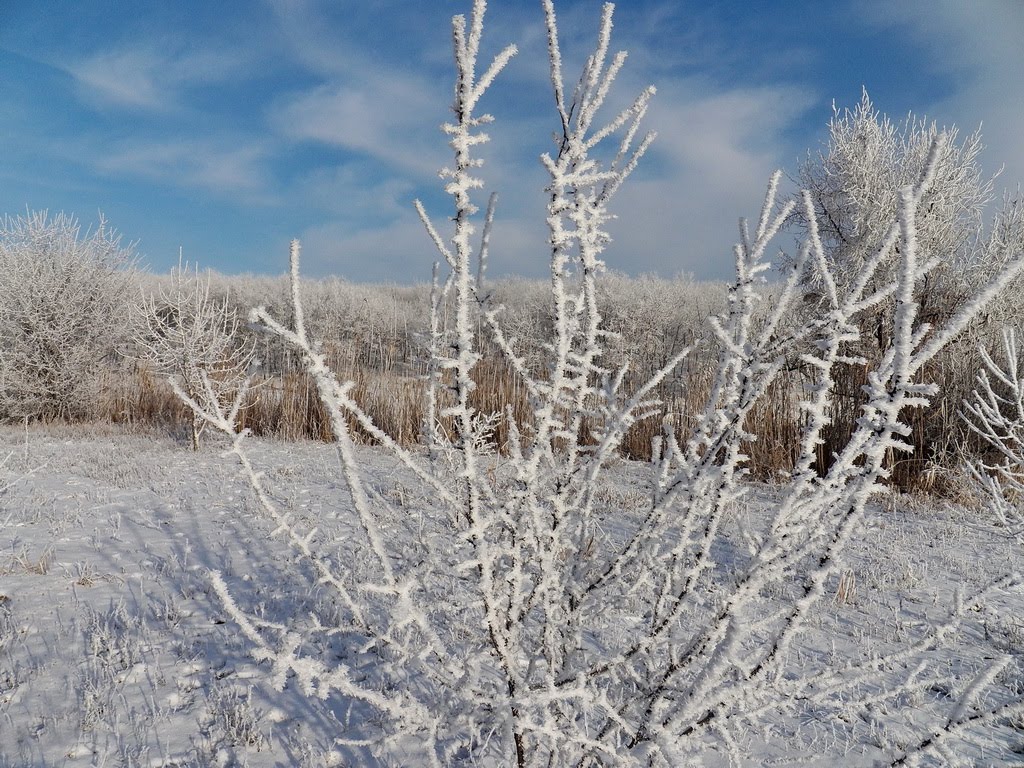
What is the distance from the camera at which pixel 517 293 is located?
27547 mm

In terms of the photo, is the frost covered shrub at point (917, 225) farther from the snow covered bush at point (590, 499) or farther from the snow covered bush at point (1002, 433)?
the snow covered bush at point (590, 499)

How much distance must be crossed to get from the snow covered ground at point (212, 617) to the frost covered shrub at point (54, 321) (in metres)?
4.16

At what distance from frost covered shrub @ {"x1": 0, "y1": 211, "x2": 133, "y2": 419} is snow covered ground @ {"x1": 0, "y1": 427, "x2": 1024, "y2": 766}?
164 inches

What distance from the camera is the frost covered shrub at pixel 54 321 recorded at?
357 inches

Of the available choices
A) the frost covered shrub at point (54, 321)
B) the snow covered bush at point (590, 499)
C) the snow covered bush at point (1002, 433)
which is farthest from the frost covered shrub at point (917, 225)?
the frost covered shrub at point (54, 321)

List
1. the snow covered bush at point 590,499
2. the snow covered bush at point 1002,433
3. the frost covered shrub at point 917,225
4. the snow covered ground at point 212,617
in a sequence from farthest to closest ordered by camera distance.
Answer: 1. the frost covered shrub at point 917,225
2. the snow covered bush at point 1002,433
3. the snow covered ground at point 212,617
4. the snow covered bush at point 590,499

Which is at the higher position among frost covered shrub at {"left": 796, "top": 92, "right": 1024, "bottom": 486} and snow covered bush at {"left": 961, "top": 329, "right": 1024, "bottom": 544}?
frost covered shrub at {"left": 796, "top": 92, "right": 1024, "bottom": 486}

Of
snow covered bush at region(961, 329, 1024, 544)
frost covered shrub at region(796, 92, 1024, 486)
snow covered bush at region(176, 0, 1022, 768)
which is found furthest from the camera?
frost covered shrub at region(796, 92, 1024, 486)

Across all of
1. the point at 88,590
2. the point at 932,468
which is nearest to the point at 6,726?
the point at 88,590

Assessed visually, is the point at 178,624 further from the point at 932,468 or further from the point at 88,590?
the point at 932,468

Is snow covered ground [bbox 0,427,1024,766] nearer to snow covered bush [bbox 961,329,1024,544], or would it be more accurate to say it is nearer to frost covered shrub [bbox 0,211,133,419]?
snow covered bush [bbox 961,329,1024,544]

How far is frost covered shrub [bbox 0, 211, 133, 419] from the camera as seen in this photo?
907 cm

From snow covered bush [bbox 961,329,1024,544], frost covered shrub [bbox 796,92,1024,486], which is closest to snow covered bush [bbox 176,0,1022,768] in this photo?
snow covered bush [bbox 961,329,1024,544]

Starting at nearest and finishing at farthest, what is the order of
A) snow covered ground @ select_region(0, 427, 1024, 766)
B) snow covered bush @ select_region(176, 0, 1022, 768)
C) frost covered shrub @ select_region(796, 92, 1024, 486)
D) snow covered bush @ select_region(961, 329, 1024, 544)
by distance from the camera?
snow covered bush @ select_region(176, 0, 1022, 768) < snow covered ground @ select_region(0, 427, 1024, 766) < snow covered bush @ select_region(961, 329, 1024, 544) < frost covered shrub @ select_region(796, 92, 1024, 486)
